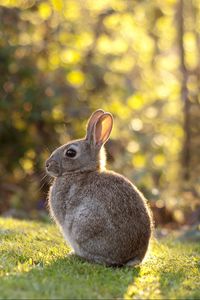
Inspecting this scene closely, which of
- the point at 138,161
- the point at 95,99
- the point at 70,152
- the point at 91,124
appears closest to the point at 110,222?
the point at 70,152

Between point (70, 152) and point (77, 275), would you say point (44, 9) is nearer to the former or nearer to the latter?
point (70, 152)

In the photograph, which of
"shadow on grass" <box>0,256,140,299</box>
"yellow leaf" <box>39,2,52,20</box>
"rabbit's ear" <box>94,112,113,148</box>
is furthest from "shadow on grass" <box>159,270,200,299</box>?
"yellow leaf" <box>39,2,52,20</box>

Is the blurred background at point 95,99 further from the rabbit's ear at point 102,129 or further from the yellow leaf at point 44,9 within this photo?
the rabbit's ear at point 102,129

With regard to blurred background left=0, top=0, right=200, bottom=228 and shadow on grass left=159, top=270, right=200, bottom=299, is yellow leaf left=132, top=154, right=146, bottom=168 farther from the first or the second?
shadow on grass left=159, top=270, right=200, bottom=299

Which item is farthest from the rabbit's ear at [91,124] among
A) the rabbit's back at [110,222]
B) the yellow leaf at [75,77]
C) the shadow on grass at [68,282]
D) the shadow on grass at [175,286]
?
A: the yellow leaf at [75,77]

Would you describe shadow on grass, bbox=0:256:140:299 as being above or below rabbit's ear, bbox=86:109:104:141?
below

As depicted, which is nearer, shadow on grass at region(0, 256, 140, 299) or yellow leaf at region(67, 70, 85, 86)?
shadow on grass at region(0, 256, 140, 299)

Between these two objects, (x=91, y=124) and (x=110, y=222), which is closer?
(x=110, y=222)

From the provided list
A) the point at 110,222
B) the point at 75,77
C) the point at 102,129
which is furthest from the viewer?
→ the point at 75,77
